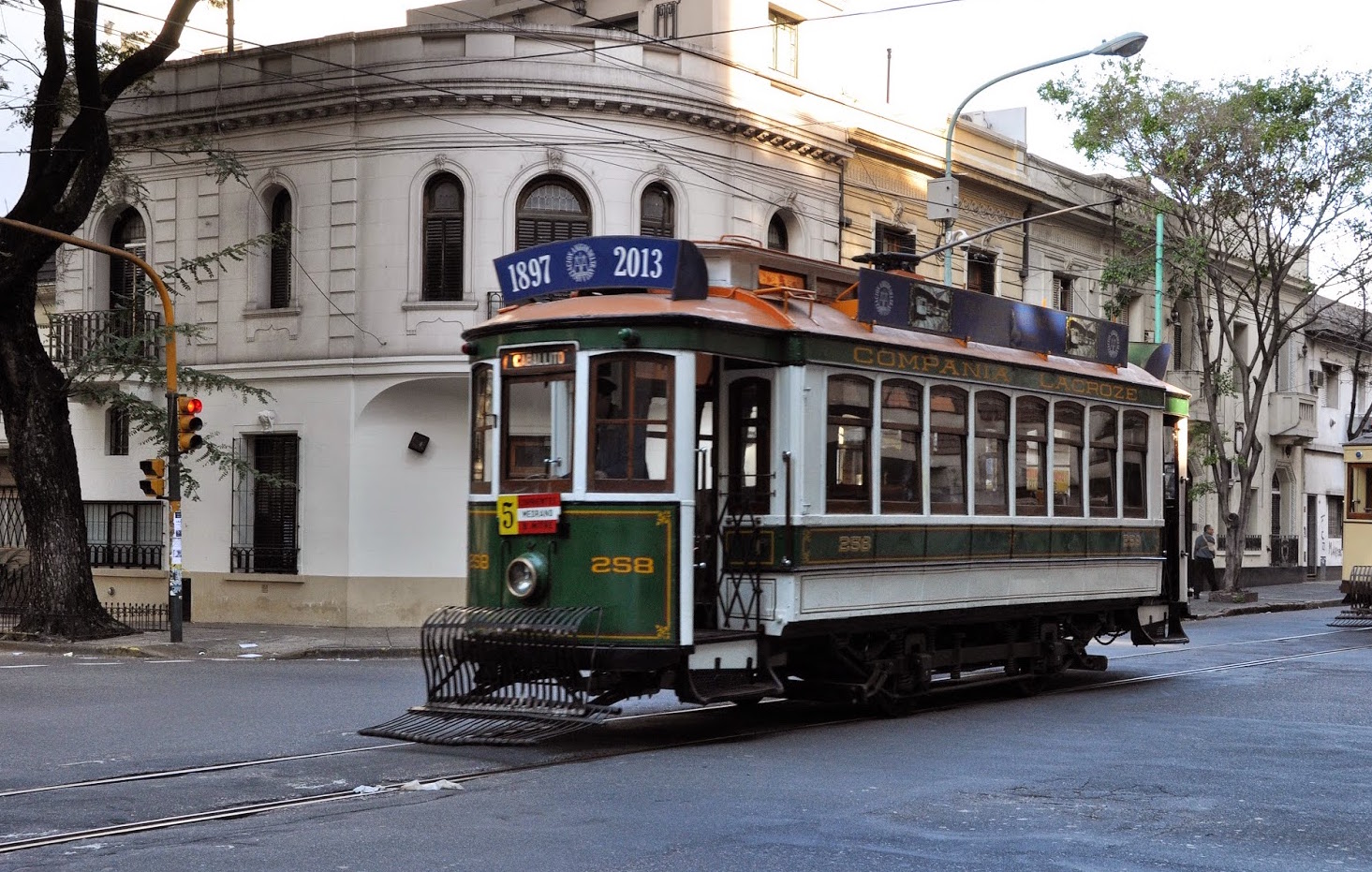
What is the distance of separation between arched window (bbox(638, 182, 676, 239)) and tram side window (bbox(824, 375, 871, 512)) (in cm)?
1280

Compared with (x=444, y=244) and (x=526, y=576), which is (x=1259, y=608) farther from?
(x=526, y=576)

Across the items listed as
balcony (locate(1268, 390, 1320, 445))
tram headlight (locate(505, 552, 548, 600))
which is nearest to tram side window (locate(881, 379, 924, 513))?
tram headlight (locate(505, 552, 548, 600))

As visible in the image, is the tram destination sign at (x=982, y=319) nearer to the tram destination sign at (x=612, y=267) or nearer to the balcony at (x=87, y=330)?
the tram destination sign at (x=612, y=267)

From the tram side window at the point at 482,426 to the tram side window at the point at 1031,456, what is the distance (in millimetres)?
5181

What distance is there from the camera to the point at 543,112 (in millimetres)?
24703

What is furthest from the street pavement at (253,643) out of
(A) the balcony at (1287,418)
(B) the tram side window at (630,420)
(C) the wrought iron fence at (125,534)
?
(A) the balcony at (1287,418)

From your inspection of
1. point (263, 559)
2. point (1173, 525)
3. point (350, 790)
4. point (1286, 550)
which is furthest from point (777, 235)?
point (1286, 550)

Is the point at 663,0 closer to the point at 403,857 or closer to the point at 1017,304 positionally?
the point at 1017,304

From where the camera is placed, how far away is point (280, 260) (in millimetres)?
26172

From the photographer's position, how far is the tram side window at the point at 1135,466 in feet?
55.4

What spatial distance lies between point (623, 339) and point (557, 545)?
157cm

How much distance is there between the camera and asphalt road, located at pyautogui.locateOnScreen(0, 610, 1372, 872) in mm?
7734

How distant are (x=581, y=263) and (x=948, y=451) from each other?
379 centimetres

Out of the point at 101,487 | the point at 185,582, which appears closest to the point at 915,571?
the point at 185,582
